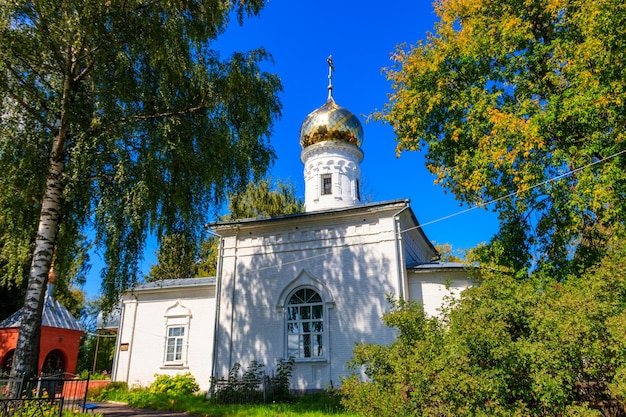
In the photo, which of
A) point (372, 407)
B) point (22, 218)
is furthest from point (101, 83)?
point (372, 407)

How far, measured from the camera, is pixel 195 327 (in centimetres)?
1470

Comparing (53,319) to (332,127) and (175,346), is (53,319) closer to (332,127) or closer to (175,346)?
(175,346)

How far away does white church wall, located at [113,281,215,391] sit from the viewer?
562 inches

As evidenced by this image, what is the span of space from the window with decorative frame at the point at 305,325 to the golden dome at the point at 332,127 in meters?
6.24

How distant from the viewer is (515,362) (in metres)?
5.52

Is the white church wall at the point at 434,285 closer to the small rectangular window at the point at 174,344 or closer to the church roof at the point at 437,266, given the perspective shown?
the church roof at the point at 437,266

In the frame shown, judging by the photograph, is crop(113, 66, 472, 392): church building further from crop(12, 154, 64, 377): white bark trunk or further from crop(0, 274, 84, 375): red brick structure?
crop(12, 154, 64, 377): white bark trunk

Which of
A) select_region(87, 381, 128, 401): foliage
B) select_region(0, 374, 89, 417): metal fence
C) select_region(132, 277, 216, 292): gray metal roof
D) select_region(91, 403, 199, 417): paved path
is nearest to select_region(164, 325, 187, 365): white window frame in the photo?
select_region(132, 277, 216, 292): gray metal roof

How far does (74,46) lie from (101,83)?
0.78 meters

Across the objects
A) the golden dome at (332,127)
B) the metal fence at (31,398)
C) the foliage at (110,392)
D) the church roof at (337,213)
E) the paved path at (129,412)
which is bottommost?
the paved path at (129,412)

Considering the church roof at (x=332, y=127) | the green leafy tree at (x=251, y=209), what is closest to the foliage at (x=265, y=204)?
the green leafy tree at (x=251, y=209)

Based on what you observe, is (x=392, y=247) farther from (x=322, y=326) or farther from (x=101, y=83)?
(x=101, y=83)

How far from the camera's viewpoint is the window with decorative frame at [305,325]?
40.3 feet

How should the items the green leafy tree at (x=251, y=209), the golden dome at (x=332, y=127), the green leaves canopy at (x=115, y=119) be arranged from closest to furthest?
the green leaves canopy at (x=115, y=119) < the golden dome at (x=332, y=127) < the green leafy tree at (x=251, y=209)
